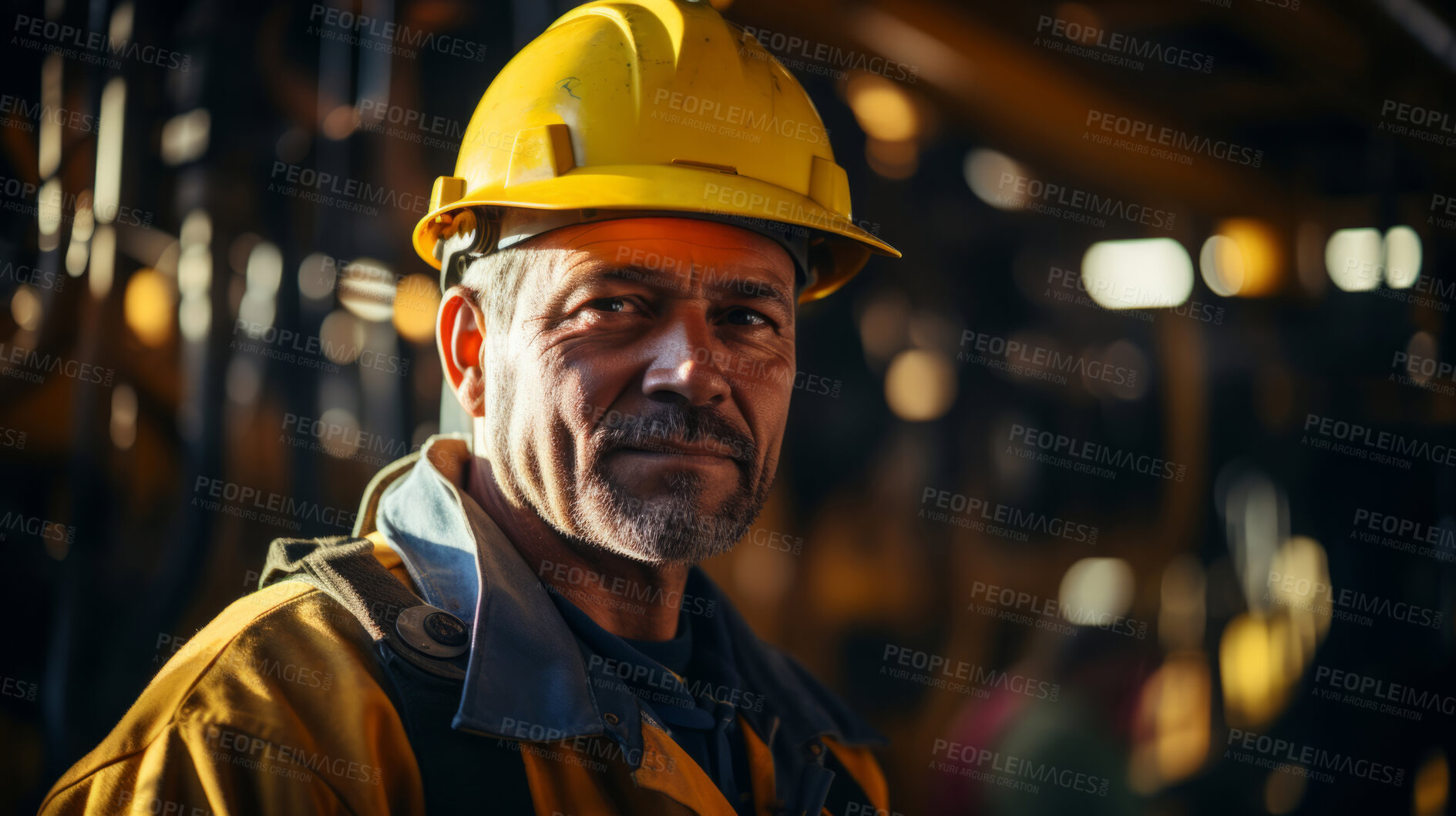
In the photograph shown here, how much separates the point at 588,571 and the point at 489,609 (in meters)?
0.38

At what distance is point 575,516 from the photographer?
1.82m

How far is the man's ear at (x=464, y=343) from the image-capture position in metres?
1.99

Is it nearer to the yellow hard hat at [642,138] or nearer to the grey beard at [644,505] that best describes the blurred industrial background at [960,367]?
the yellow hard hat at [642,138]

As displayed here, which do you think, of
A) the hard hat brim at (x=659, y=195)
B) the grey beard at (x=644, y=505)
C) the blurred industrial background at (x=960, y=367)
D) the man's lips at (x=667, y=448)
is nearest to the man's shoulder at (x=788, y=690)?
the grey beard at (x=644, y=505)

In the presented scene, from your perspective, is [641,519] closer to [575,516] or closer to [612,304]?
[575,516]

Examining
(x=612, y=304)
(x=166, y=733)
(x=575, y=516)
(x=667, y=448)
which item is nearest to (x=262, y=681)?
(x=166, y=733)

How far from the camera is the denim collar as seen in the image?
146 cm

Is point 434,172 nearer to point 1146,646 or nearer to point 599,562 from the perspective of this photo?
point 599,562

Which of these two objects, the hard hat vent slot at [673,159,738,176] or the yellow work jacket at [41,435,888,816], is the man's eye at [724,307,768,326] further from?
the yellow work jacket at [41,435,888,816]

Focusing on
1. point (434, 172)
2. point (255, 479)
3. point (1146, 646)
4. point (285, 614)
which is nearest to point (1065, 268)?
point (1146, 646)

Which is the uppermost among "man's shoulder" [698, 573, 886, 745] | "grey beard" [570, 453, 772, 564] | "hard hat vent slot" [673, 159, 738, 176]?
"hard hat vent slot" [673, 159, 738, 176]

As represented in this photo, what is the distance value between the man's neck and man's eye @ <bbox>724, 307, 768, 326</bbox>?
0.57 metres

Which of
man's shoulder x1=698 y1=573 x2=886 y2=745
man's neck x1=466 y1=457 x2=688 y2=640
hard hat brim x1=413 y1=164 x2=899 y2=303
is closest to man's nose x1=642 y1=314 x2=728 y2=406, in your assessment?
hard hat brim x1=413 y1=164 x2=899 y2=303

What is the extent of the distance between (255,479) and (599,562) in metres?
2.55
